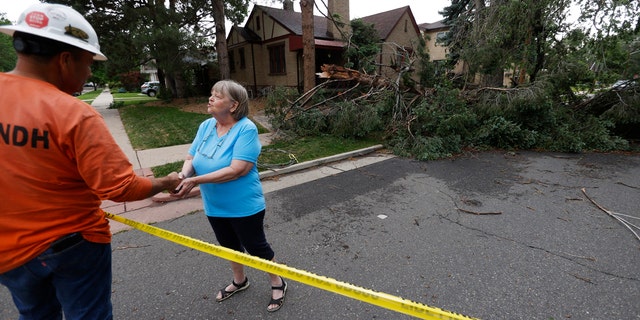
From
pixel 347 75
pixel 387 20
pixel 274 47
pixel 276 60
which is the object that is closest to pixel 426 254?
pixel 347 75

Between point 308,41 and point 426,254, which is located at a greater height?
point 308,41

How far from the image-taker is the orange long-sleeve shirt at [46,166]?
3.87 ft

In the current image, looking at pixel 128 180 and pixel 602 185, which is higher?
pixel 128 180

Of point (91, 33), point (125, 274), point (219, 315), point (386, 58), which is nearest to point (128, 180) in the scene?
point (91, 33)

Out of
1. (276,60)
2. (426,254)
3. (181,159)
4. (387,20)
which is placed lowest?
(426,254)

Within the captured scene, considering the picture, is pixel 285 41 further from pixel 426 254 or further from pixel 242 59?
pixel 426 254

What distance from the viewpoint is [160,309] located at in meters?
2.42

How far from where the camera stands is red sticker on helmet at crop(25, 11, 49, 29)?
118cm

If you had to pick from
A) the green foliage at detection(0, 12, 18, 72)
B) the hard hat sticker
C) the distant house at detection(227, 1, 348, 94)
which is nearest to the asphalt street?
the hard hat sticker

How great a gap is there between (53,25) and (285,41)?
55.6 feet

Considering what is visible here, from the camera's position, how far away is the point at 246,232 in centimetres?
223

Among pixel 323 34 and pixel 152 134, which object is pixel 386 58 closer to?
pixel 323 34

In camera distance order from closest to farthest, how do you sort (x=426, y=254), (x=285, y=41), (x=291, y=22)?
(x=426, y=254)
(x=285, y=41)
(x=291, y=22)

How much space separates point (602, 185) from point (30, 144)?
22.8ft
